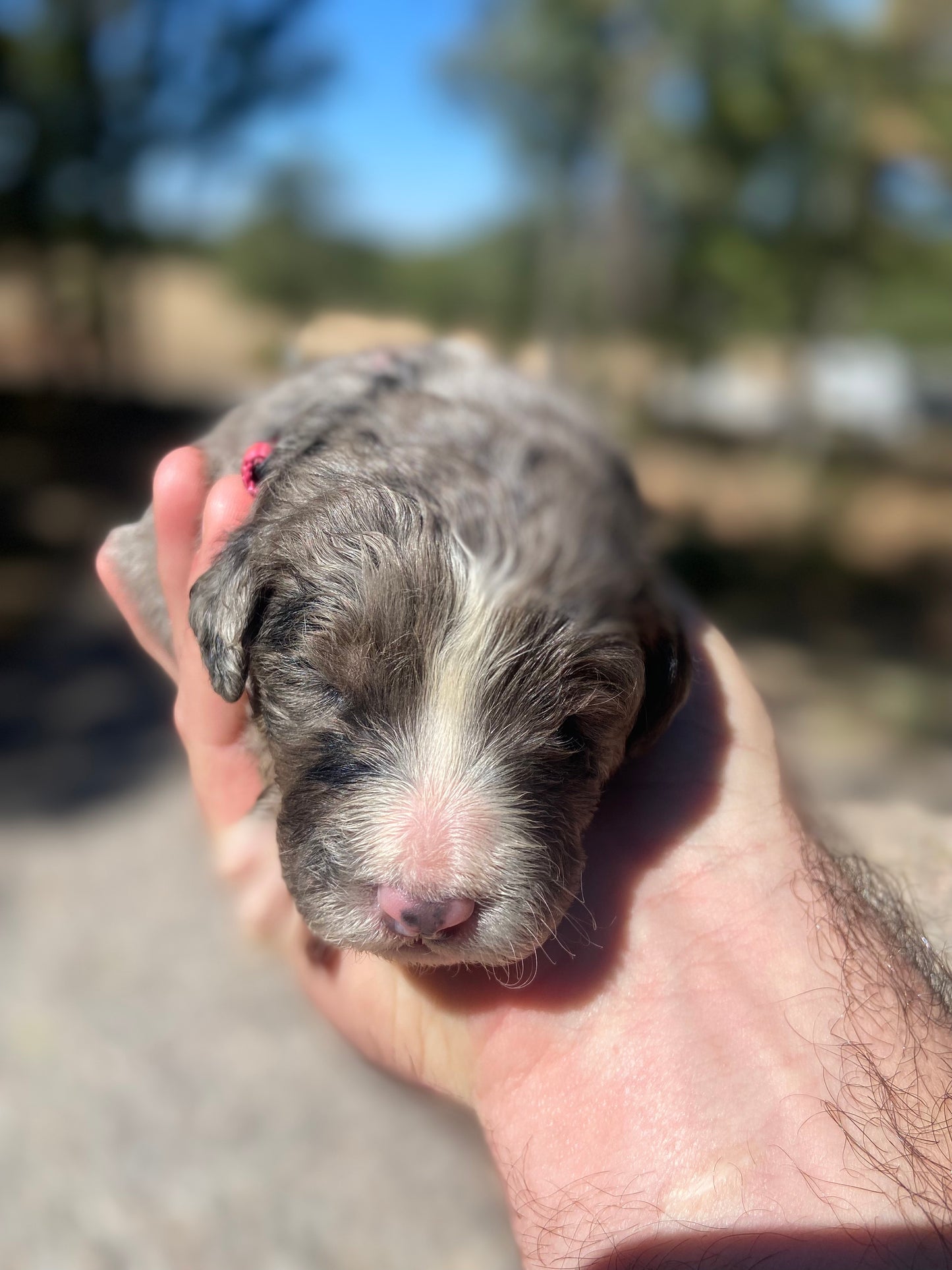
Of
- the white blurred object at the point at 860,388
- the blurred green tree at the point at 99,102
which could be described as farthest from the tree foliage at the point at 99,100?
the white blurred object at the point at 860,388

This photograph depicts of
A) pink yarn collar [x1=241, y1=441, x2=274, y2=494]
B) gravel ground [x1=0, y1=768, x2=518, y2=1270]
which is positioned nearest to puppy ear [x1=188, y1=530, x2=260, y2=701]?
pink yarn collar [x1=241, y1=441, x2=274, y2=494]

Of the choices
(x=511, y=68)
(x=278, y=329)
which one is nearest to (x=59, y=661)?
(x=278, y=329)

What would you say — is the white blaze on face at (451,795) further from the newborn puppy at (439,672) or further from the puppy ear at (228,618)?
the puppy ear at (228,618)

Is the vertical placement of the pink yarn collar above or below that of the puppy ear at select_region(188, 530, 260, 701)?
above

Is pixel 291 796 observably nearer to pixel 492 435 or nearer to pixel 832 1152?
pixel 492 435

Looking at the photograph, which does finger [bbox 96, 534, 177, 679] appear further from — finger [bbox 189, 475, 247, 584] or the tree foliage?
Answer: the tree foliage

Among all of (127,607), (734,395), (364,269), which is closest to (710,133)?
(364,269)
